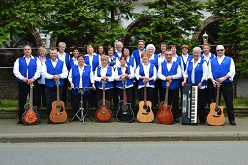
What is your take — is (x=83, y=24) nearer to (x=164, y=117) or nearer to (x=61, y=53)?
(x=61, y=53)

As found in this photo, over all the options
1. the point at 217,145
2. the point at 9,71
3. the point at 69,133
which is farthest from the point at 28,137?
the point at 9,71

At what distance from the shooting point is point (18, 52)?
1722 centimetres

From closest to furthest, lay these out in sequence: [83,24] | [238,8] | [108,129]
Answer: [108,129]
[83,24]
[238,8]

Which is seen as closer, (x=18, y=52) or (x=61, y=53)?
(x=61, y=53)

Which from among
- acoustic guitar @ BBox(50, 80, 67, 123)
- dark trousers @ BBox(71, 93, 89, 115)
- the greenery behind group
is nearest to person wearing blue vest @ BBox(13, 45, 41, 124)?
acoustic guitar @ BBox(50, 80, 67, 123)

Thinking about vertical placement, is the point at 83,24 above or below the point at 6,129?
above

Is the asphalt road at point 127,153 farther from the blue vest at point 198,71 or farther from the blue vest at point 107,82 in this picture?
the blue vest at point 107,82

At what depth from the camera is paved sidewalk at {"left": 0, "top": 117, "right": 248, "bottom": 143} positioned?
408 inches

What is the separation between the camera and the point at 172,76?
12.1 metres

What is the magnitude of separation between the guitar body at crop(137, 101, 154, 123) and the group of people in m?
0.45

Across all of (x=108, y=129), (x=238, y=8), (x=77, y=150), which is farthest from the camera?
(x=238, y=8)

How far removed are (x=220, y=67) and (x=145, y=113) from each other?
8.11 ft

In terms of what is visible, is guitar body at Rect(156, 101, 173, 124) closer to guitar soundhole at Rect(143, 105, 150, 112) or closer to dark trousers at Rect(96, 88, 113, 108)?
guitar soundhole at Rect(143, 105, 150, 112)

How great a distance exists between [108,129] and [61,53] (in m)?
3.11
